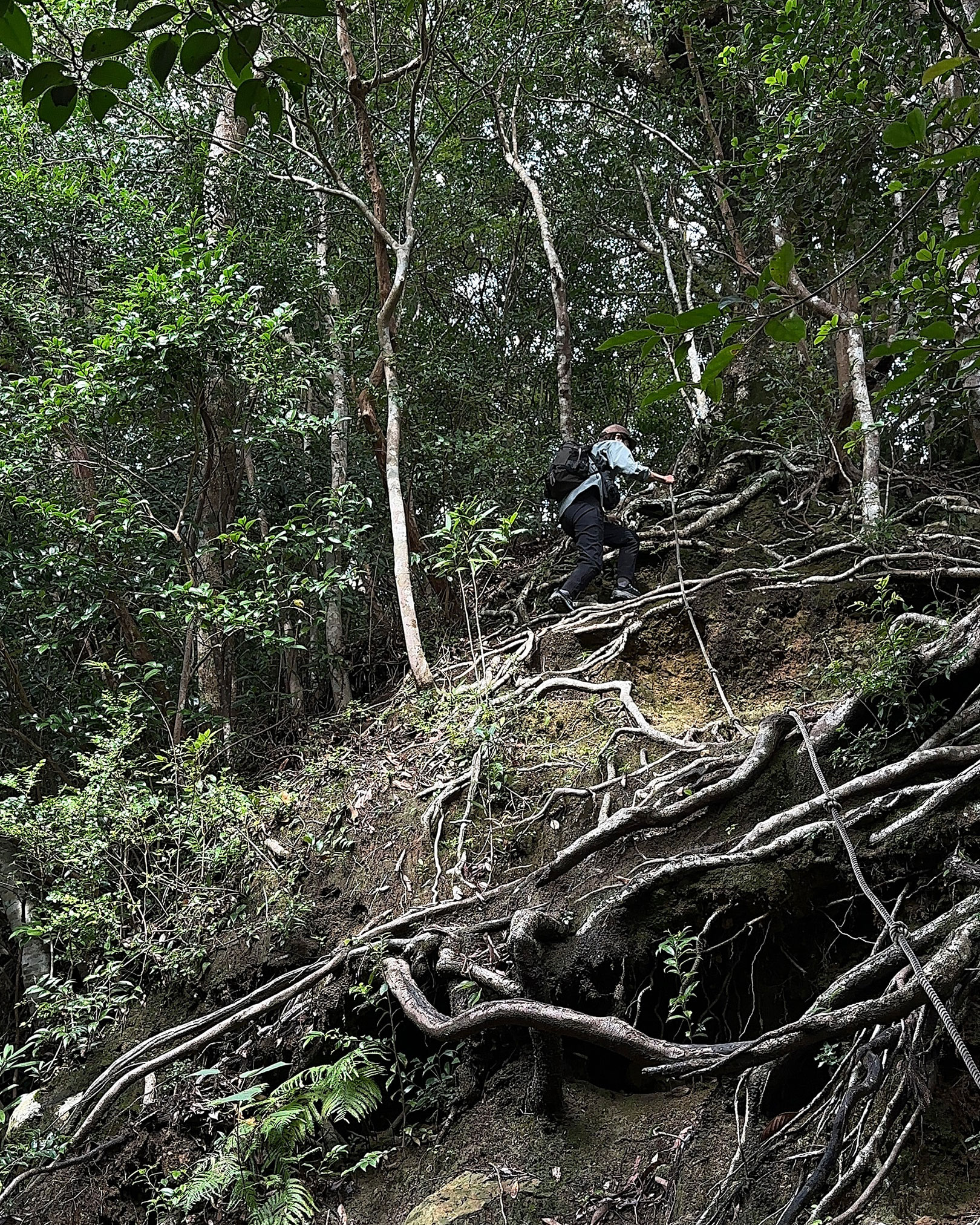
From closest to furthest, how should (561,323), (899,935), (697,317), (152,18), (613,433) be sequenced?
(697,317), (152,18), (899,935), (613,433), (561,323)

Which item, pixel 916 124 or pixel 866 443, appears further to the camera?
pixel 866 443

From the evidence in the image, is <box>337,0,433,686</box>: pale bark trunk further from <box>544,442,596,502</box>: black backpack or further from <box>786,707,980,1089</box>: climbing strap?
<box>786,707,980,1089</box>: climbing strap

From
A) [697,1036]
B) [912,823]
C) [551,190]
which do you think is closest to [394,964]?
[697,1036]

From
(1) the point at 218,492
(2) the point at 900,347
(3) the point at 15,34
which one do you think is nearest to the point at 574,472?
(1) the point at 218,492

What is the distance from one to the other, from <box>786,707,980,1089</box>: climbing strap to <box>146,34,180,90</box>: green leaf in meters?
2.39

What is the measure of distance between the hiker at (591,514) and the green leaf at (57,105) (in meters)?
6.01

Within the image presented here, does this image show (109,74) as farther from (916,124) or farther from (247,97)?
(916,124)

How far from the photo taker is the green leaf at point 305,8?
151 centimetres

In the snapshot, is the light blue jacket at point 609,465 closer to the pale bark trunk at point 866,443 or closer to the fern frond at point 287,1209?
the pale bark trunk at point 866,443

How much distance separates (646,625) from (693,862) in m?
3.42

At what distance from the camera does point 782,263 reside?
1.51 m

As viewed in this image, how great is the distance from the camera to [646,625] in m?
6.81

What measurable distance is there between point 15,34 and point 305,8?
0.50 meters

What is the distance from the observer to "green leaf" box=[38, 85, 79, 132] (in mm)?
1692
